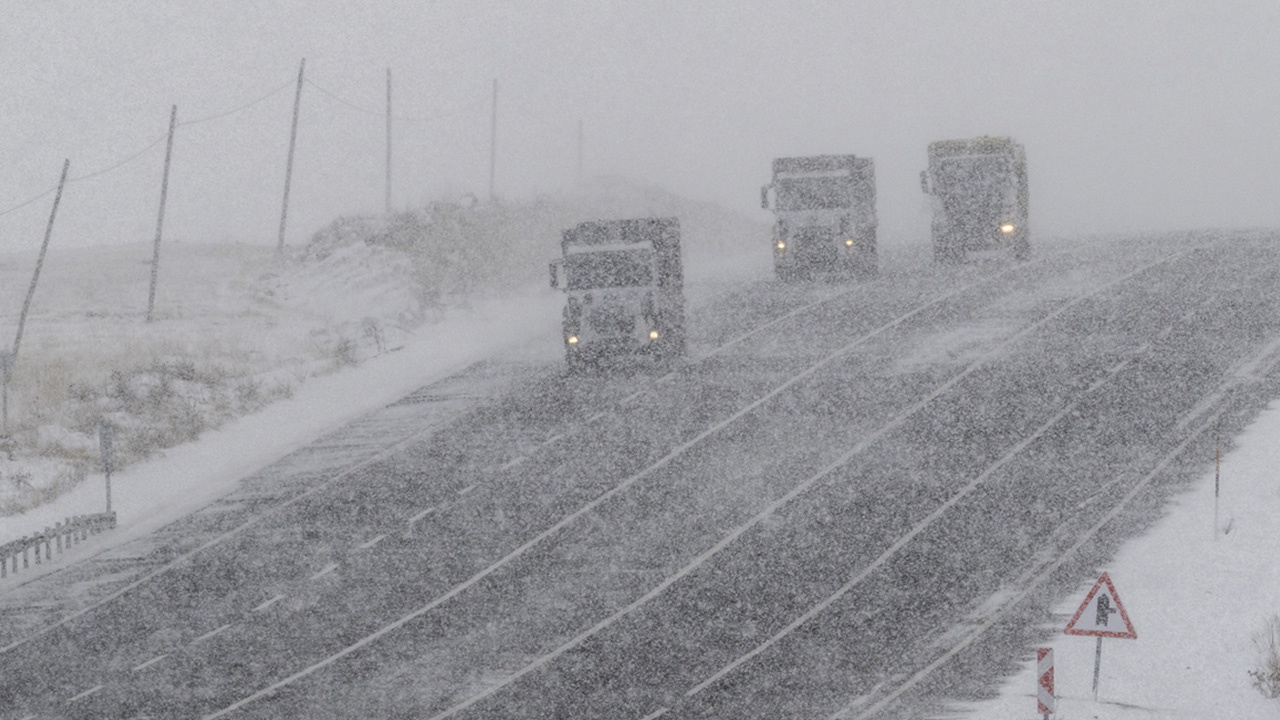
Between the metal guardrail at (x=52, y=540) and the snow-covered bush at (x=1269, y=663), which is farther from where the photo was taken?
the metal guardrail at (x=52, y=540)

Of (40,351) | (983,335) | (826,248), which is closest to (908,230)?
(826,248)

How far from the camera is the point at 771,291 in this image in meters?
45.4

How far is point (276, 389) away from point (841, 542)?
18.8m

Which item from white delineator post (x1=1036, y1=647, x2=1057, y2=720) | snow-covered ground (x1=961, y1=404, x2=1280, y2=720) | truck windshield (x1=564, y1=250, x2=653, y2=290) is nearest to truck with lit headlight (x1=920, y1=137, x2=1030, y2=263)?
truck windshield (x1=564, y1=250, x2=653, y2=290)

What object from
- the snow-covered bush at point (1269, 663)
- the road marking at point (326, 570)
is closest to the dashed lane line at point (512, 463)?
the road marking at point (326, 570)

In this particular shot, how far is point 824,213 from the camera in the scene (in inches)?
1746

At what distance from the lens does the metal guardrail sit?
23359 mm

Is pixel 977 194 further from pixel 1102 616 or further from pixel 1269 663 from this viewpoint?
pixel 1102 616

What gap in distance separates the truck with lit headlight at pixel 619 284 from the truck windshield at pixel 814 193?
11.3 metres

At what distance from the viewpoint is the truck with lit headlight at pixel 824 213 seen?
4397cm

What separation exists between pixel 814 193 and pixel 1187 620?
27.6m

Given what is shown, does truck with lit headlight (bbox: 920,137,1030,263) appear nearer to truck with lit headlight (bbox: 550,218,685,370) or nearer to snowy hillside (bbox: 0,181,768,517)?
snowy hillside (bbox: 0,181,768,517)

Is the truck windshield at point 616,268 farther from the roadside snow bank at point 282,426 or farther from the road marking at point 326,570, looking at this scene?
the road marking at point 326,570

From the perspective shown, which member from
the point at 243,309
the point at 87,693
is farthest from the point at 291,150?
the point at 87,693
